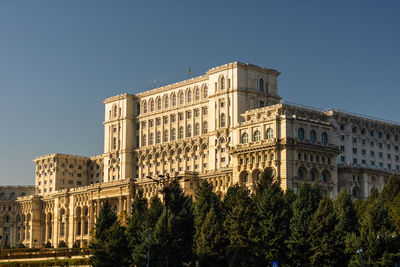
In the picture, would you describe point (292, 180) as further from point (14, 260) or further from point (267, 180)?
point (14, 260)

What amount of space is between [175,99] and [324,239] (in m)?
99.0

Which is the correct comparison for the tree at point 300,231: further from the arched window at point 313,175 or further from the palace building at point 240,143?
the arched window at point 313,175

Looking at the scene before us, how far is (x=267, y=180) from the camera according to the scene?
11312 centimetres

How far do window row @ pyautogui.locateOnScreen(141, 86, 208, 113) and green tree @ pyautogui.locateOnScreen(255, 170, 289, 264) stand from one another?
77044 millimetres

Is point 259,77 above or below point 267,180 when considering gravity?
above

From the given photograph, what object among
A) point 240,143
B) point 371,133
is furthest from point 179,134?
point 371,133

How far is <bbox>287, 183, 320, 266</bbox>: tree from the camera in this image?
322 ft

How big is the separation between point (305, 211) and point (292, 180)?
132ft

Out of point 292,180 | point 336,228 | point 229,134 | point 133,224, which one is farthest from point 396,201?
point 229,134

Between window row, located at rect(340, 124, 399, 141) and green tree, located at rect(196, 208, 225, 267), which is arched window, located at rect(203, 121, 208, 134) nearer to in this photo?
window row, located at rect(340, 124, 399, 141)

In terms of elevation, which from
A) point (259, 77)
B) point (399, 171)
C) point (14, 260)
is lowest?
point (14, 260)

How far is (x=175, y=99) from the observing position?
190m

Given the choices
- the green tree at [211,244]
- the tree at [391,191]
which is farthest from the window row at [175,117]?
the green tree at [211,244]

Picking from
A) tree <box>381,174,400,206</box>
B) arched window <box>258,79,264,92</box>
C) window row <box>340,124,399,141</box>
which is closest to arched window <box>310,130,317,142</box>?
window row <box>340,124,399,141</box>
